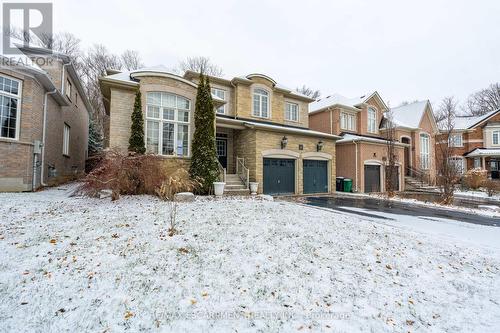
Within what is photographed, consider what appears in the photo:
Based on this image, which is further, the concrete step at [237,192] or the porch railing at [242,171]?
the porch railing at [242,171]

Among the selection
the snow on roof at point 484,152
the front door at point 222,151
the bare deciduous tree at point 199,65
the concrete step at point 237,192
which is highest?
the bare deciduous tree at point 199,65

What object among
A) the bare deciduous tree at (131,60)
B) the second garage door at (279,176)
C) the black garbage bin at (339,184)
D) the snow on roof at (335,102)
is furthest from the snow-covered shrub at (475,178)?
the bare deciduous tree at (131,60)

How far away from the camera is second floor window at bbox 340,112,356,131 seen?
19652 millimetres

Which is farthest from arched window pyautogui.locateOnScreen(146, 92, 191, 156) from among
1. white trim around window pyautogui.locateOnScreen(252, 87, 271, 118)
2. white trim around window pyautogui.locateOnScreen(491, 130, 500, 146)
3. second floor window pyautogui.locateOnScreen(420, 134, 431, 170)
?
white trim around window pyautogui.locateOnScreen(491, 130, 500, 146)

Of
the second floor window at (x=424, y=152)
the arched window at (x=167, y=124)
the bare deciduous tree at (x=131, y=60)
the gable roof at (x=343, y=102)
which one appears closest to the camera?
the arched window at (x=167, y=124)

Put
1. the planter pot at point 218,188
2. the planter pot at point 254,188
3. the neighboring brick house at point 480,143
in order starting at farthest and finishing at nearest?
the neighboring brick house at point 480,143 → the planter pot at point 254,188 → the planter pot at point 218,188

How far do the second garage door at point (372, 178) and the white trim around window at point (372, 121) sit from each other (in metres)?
4.74

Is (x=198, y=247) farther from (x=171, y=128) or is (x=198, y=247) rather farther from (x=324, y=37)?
(x=324, y=37)

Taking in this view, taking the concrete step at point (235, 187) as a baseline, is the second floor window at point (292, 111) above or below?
above

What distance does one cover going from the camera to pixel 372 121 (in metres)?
21.2

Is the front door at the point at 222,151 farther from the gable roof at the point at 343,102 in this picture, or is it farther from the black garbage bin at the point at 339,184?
the gable roof at the point at 343,102

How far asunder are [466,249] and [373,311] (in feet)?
13.6

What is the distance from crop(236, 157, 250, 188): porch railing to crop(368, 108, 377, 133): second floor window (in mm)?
13834

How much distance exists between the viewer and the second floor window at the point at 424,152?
22.4 meters
